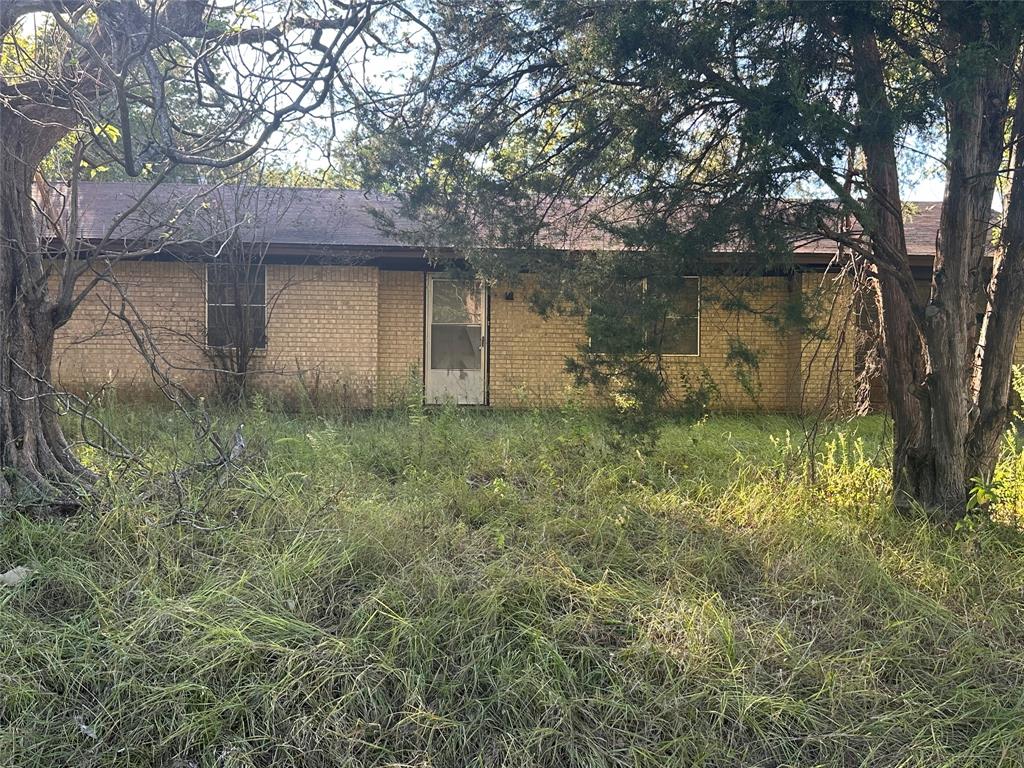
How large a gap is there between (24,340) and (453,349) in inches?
301

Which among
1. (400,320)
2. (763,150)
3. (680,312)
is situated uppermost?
(763,150)

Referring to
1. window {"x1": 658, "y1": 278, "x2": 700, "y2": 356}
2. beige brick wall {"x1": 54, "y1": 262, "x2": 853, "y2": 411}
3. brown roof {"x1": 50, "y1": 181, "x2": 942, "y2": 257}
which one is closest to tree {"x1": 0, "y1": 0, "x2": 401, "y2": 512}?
window {"x1": 658, "y1": 278, "x2": 700, "y2": 356}

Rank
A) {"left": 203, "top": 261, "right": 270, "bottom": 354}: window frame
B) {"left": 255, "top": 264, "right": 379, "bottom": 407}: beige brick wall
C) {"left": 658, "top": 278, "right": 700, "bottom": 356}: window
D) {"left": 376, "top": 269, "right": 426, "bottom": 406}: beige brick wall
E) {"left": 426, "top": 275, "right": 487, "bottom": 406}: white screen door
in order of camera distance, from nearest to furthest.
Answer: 1. {"left": 658, "top": 278, "right": 700, "bottom": 356}: window
2. {"left": 203, "top": 261, "right": 270, "bottom": 354}: window frame
3. {"left": 255, "top": 264, "right": 379, "bottom": 407}: beige brick wall
4. {"left": 376, "top": 269, "right": 426, "bottom": 406}: beige brick wall
5. {"left": 426, "top": 275, "right": 487, "bottom": 406}: white screen door

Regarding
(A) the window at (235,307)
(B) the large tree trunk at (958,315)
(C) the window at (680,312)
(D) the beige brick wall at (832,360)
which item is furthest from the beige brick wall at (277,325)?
(B) the large tree trunk at (958,315)

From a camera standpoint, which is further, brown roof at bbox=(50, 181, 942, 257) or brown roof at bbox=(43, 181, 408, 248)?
brown roof at bbox=(43, 181, 408, 248)

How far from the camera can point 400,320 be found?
38.9 ft

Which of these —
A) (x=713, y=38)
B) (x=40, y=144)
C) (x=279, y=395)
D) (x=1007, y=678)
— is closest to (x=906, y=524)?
(x=1007, y=678)

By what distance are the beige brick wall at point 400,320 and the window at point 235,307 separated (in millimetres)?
1964

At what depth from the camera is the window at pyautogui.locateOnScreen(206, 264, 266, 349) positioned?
35.2 ft

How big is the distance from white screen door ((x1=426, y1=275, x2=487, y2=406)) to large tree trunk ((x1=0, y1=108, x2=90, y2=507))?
287 inches

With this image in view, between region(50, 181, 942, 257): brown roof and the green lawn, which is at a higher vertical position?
region(50, 181, 942, 257): brown roof

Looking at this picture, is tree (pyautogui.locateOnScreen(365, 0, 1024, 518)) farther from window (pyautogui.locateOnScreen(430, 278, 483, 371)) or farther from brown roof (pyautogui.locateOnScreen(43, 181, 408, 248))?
window (pyautogui.locateOnScreen(430, 278, 483, 371))

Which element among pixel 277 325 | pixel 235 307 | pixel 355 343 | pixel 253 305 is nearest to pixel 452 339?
pixel 355 343

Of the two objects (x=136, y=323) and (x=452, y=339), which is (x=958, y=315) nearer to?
(x=452, y=339)
